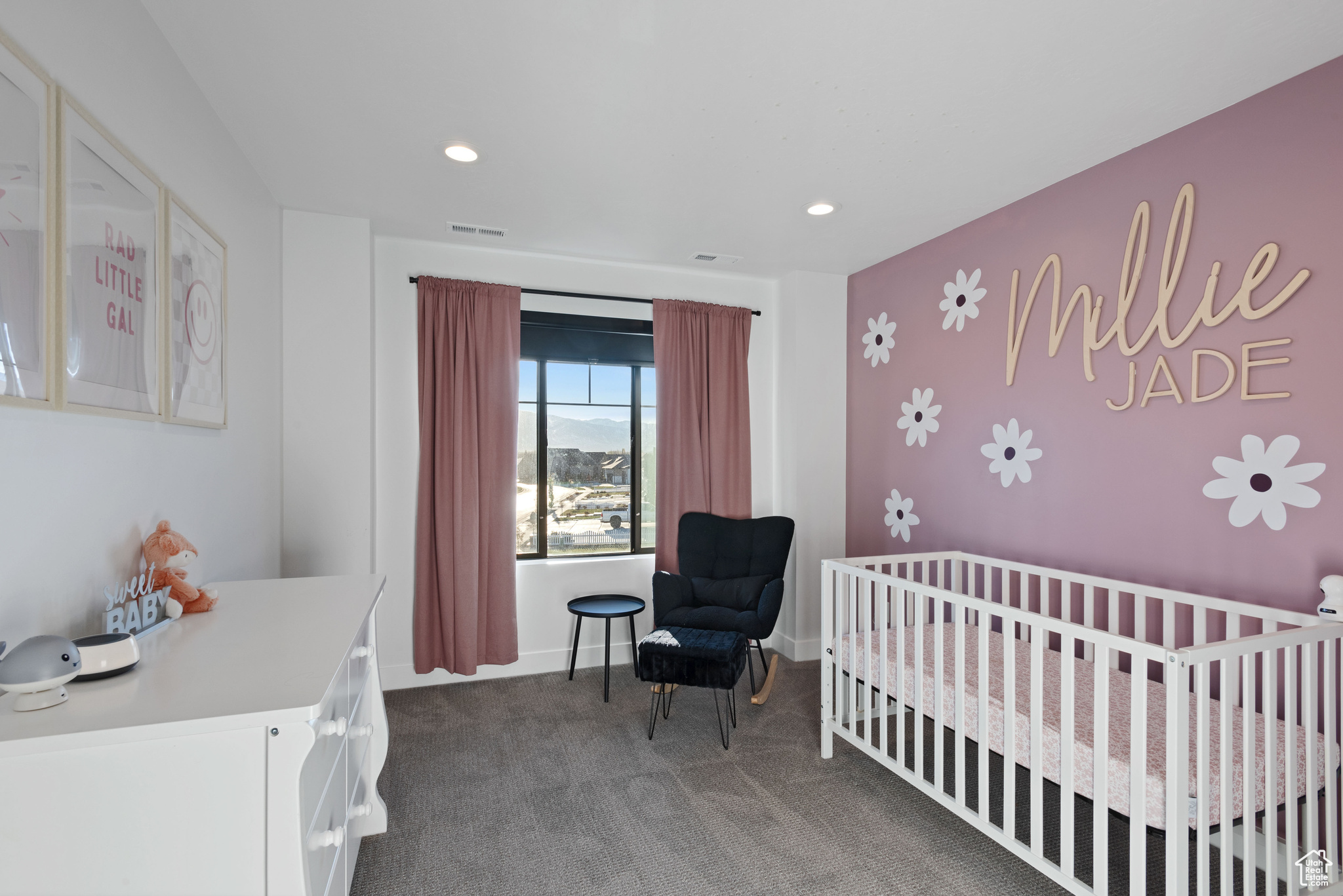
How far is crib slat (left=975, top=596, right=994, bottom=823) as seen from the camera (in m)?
1.90

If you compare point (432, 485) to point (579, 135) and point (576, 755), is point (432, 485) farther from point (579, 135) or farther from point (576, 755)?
point (579, 135)

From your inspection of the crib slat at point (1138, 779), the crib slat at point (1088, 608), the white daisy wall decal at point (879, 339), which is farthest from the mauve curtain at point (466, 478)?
the crib slat at point (1138, 779)

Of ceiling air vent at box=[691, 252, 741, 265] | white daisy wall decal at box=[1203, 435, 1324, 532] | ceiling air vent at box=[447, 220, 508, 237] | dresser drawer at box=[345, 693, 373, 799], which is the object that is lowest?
dresser drawer at box=[345, 693, 373, 799]

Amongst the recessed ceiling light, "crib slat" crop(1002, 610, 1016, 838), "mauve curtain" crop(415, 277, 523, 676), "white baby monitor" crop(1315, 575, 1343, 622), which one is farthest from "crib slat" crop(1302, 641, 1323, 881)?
"mauve curtain" crop(415, 277, 523, 676)

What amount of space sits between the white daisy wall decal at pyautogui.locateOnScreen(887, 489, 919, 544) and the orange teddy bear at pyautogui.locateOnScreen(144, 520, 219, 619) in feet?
10.1

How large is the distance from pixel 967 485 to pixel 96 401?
318cm

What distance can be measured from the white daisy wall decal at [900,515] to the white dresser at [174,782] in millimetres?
2924


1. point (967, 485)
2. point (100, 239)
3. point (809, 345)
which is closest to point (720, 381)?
point (809, 345)

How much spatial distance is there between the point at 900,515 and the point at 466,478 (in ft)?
7.79

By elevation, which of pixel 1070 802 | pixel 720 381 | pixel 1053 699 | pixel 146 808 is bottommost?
pixel 1070 802

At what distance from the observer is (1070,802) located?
164 cm

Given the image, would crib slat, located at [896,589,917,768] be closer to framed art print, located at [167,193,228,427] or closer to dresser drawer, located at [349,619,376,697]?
dresser drawer, located at [349,619,376,697]

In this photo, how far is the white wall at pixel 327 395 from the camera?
2.92 m

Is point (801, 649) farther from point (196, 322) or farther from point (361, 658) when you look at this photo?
point (196, 322)
